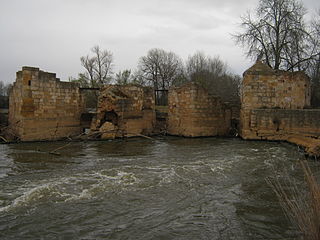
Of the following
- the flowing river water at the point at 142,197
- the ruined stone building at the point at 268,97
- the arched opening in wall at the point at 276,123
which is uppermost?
the ruined stone building at the point at 268,97

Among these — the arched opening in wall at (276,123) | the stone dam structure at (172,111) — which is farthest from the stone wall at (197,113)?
the arched opening in wall at (276,123)

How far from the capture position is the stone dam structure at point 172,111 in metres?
13.3

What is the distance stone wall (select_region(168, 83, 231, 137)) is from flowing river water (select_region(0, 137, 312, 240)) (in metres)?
5.38

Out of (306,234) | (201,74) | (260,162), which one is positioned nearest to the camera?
(306,234)

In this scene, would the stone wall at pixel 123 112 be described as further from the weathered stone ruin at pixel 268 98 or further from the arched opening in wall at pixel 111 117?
the weathered stone ruin at pixel 268 98

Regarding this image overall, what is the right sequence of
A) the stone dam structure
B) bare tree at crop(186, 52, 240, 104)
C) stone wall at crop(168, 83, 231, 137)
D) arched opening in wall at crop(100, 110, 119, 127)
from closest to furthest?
the stone dam structure → stone wall at crop(168, 83, 231, 137) → arched opening in wall at crop(100, 110, 119, 127) → bare tree at crop(186, 52, 240, 104)

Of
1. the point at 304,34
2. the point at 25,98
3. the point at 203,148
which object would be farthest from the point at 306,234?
the point at 304,34

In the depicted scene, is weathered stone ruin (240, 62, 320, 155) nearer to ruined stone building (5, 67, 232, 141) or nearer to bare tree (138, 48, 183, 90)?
ruined stone building (5, 67, 232, 141)

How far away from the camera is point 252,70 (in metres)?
14.0

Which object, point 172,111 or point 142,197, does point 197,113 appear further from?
point 142,197

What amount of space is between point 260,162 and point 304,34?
14730 millimetres

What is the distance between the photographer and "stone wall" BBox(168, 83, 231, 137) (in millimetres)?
15320

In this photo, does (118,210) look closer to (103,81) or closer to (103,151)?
(103,151)

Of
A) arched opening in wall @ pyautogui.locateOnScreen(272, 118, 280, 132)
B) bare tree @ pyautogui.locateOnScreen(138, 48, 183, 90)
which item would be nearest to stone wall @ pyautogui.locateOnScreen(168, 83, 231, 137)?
arched opening in wall @ pyautogui.locateOnScreen(272, 118, 280, 132)
